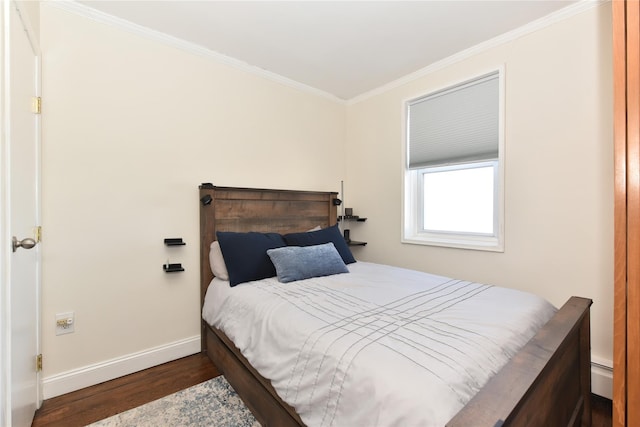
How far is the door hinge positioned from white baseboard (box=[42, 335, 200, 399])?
1.65m

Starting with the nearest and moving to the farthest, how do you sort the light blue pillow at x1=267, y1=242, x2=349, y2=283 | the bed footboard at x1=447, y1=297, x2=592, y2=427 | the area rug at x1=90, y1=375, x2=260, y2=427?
1. the bed footboard at x1=447, y1=297, x2=592, y2=427
2. the area rug at x1=90, y1=375, x2=260, y2=427
3. the light blue pillow at x1=267, y1=242, x2=349, y2=283

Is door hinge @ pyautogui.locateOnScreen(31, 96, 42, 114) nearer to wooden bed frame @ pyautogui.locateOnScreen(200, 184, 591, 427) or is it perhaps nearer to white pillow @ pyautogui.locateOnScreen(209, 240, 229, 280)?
wooden bed frame @ pyautogui.locateOnScreen(200, 184, 591, 427)

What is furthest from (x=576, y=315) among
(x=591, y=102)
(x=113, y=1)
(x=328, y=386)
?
(x=113, y=1)

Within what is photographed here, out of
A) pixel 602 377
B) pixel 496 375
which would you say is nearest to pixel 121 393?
pixel 496 375

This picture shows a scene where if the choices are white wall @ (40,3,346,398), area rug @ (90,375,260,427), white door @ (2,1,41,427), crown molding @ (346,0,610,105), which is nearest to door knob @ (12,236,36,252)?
white door @ (2,1,41,427)

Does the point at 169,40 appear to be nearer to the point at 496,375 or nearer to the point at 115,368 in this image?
the point at 115,368

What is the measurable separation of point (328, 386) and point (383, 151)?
8.62 ft

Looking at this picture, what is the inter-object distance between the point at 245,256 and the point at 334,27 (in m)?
1.89

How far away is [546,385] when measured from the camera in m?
1.02

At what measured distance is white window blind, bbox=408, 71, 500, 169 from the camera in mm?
2430

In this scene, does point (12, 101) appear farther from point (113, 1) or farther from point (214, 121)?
point (214, 121)

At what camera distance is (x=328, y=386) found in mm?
1072

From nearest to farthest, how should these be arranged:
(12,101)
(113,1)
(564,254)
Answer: (12,101) < (113,1) < (564,254)

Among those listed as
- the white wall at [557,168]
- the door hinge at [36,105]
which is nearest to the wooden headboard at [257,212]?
the door hinge at [36,105]
